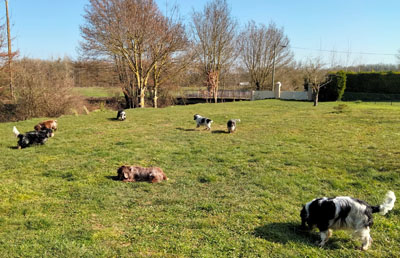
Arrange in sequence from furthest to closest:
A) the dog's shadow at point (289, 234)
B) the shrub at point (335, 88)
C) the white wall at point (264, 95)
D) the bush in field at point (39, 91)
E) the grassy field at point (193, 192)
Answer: the white wall at point (264, 95), the shrub at point (335, 88), the bush in field at point (39, 91), the dog's shadow at point (289, 234), the grassy field at point (193, 192)

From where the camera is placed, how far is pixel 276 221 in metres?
4.63

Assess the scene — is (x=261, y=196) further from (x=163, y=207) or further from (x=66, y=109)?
(x=66, y=109)

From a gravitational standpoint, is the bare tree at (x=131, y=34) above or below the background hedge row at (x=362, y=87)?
above

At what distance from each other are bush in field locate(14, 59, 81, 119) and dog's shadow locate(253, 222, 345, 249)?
68.2 feet

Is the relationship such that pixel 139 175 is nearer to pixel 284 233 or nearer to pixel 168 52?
pixel 284 233

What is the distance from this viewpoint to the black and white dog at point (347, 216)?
12.6ft

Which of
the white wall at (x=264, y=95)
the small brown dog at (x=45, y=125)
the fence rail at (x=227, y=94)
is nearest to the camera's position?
the small brown dog at (x=45, y=125)

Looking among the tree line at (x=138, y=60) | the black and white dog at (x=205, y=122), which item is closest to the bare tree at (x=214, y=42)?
the tree line at (x=138, y=60)

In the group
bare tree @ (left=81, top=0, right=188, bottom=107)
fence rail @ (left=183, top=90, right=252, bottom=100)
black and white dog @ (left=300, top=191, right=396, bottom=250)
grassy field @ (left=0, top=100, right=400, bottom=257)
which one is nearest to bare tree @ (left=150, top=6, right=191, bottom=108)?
bare tree @ (left=81, top=0, right=188, bottom=107)

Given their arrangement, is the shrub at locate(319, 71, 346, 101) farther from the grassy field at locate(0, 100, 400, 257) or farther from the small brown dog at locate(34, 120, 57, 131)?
the small brown dog at locate(34, 120, 57, 131)

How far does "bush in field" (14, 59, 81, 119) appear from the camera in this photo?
20469mm

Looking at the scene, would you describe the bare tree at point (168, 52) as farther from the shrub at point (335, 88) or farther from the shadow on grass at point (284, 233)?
the shadow on grass at point (284, 233)

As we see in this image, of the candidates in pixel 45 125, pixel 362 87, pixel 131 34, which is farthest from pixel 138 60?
pixel 362 87

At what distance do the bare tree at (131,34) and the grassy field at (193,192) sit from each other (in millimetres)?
17198
